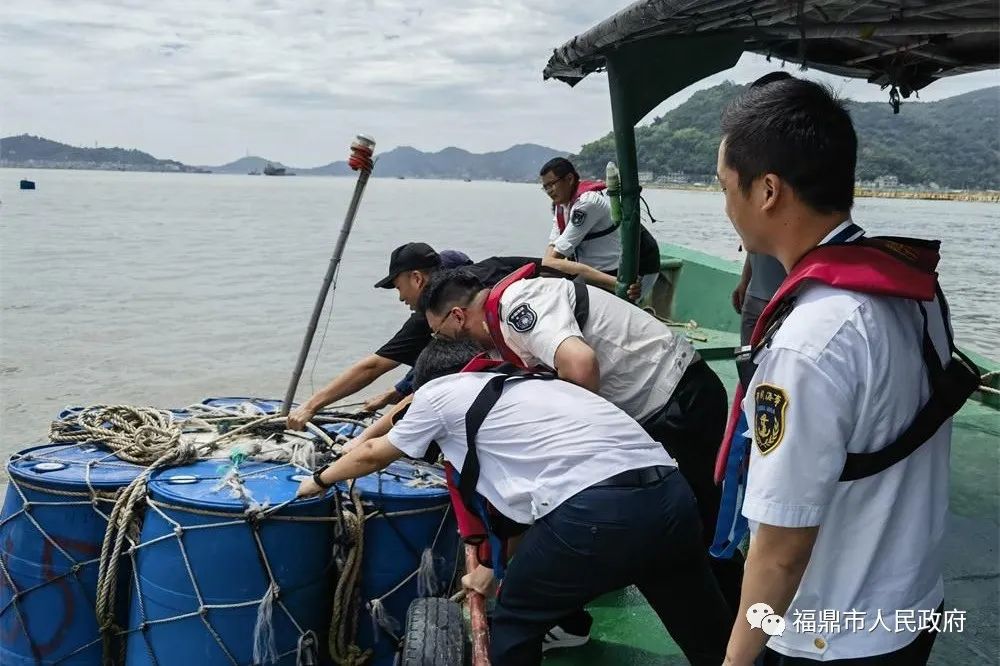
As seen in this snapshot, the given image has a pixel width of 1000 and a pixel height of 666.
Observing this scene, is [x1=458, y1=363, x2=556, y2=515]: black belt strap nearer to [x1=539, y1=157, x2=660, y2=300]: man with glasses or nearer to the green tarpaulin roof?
the green tarpaulin roof

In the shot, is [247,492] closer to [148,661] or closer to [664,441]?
[148,661]

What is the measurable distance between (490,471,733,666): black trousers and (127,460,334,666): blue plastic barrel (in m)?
0.95

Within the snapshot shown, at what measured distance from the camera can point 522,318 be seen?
2.77m

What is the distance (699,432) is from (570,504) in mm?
893

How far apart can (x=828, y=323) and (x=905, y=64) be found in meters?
3.32

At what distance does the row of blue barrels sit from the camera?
293 centimetres

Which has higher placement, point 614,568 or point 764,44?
point 764,44

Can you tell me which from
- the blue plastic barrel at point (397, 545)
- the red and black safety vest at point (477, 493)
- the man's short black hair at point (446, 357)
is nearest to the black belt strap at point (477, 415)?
the red and black safety vest at point (477, 493)

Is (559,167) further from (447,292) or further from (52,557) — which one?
(52,557)

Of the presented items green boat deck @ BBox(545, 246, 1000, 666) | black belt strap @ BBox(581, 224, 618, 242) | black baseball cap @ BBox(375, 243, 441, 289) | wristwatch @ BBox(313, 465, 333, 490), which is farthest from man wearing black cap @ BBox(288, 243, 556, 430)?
black belt strap @ BBox(581, 224, 618, 242)

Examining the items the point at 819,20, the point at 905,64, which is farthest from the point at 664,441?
the point at 905,64

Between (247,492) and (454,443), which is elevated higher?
(454,443)

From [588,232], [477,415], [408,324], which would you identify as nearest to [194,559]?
[477,415]

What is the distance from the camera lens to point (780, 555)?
4.40 ft
